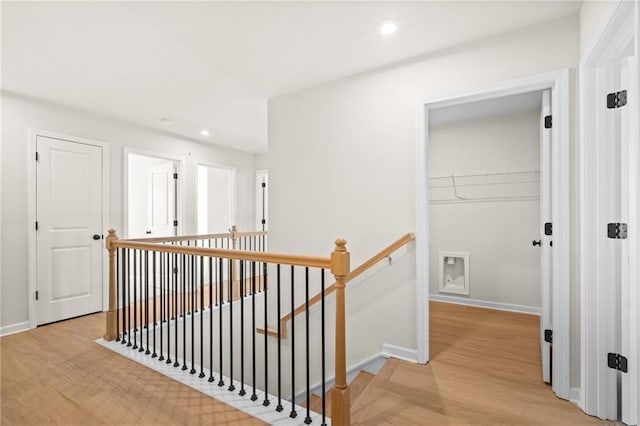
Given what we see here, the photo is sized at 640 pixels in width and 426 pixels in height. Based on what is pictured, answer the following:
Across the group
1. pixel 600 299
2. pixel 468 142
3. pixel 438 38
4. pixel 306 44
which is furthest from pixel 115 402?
pixel 468 142

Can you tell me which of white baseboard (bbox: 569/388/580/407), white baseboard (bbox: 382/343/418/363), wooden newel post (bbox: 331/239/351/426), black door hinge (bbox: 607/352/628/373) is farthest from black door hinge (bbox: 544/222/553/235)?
wooden newel post (bbox: 331/239/351/426)

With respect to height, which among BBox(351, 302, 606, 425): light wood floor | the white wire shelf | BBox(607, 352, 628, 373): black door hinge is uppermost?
the white wire shelf

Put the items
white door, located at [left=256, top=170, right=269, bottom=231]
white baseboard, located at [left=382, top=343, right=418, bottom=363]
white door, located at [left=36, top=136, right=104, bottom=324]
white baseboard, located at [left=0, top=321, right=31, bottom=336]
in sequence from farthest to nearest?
white door, located at [left=256, top=170, right=269, bottom=231] → white door, located at [left=36, top=136, right=104, bottom=324] → white baseboard, located at [left=0, top=321, right=31, bottom=336] → white baseboard, located at [left=382, top=343, right=418, bottom=363]

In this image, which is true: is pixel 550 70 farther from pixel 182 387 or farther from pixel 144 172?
pixel 144 172

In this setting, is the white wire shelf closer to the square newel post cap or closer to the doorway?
the square newel post cap

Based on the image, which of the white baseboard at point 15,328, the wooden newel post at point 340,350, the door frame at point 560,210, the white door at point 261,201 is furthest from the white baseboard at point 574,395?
the white door at point 261,201

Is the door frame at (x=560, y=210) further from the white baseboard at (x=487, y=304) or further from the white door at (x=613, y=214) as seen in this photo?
the white baseboard at (x=487, y=304)

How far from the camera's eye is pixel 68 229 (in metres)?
3.43

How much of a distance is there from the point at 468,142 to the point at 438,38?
2.05 m

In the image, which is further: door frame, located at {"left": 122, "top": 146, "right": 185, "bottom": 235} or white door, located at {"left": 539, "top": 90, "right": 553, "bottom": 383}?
door frame, located at {"left": 122, "top": 146, "right": 185, "bottom": 235}

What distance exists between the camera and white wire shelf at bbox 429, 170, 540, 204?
11.6 feet

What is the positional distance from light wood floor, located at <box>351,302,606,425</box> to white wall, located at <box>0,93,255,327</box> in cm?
350

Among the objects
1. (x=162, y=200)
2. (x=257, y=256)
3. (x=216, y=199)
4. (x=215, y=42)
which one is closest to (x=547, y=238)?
(x=257, y=256)

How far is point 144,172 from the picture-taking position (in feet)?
16.6
